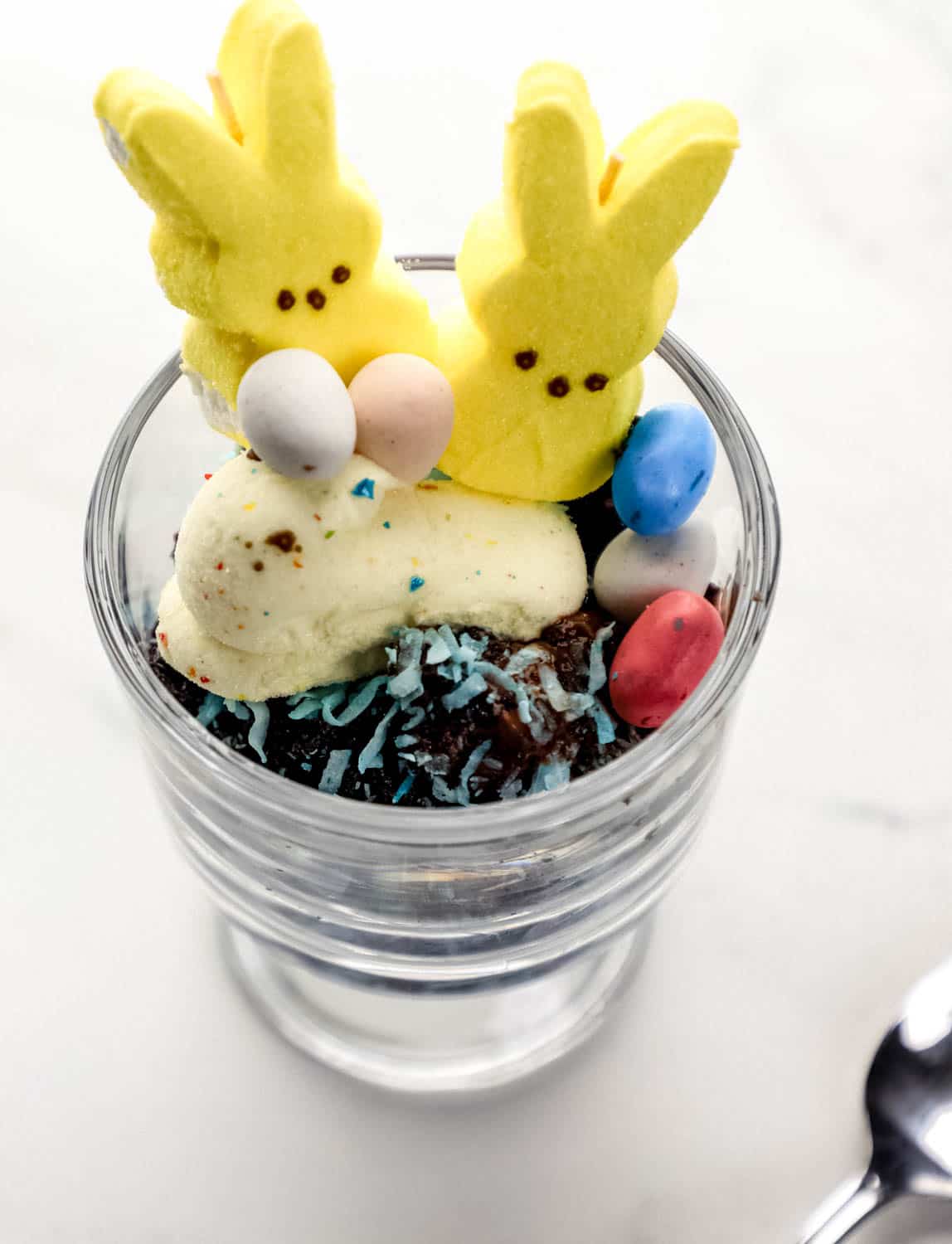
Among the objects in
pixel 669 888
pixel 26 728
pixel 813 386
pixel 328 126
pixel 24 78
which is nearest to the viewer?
pixel 328 126

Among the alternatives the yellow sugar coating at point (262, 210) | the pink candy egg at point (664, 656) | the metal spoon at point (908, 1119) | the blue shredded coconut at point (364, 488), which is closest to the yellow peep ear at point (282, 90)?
the yellow sugar coating at point (262, 210)

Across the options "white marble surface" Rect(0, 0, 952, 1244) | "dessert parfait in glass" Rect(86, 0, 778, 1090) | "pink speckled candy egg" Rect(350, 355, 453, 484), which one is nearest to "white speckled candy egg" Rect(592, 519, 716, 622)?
"dessert parfait in glass" Rect(86, 0, 778, 1090)

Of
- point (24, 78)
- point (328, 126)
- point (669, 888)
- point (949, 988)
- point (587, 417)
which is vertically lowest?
point (949, 988)

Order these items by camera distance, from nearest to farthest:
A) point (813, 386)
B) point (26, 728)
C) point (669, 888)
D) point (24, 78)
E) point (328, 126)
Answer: point (328, 126), point (669, 888), point (26, 728), point (813, 386), point (24, 78)

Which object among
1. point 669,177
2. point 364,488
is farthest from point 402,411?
point 669,177

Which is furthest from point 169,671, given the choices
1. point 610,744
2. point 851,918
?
point 851,918

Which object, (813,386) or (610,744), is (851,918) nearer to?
(610,744)

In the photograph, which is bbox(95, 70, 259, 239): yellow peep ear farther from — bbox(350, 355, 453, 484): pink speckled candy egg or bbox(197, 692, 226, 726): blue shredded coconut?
bbox(197, 692, 226, 726): blue shredded coconut

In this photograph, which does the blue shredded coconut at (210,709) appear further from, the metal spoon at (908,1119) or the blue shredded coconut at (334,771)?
the metal spoon at (908,1119)

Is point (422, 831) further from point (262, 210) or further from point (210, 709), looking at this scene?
point (262, 210)
